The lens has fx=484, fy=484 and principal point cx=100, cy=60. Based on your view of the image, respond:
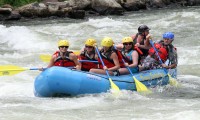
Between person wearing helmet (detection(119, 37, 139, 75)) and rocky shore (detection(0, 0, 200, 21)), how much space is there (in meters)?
11.7

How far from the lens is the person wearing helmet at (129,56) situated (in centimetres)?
841

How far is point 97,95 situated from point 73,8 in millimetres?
13460

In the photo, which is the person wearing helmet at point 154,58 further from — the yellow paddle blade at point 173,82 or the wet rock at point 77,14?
the wet rock at point 77,14

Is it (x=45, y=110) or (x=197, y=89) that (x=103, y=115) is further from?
(x=197, y=89)

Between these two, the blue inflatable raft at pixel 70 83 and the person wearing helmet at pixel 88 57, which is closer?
the blue inflatable raft at pixel 70 83

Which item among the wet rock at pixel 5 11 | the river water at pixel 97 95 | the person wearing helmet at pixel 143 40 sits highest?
the wet rock at pixel 5 11

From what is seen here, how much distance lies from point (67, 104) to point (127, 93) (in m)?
1.17

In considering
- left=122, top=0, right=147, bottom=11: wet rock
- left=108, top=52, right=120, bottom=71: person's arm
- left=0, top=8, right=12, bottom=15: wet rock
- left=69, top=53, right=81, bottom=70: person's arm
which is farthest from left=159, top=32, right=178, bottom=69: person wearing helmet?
left=122, top=0, right=147, bottom=11: wet rock

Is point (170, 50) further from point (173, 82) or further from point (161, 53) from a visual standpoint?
point (173, 82)

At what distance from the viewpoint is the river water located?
6.75m

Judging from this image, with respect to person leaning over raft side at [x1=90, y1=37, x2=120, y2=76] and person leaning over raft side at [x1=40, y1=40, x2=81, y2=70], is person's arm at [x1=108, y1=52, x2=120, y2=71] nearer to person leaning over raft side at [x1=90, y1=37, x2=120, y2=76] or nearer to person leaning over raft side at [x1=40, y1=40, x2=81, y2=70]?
person leaning over raft side at [x1=90, y1=37, x2=120, y2=76]

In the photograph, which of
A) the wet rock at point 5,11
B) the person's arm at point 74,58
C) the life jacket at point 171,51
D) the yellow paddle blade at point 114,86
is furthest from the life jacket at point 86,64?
the wet rock at point 5,11

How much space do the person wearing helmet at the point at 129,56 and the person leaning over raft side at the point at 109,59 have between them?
0.19m

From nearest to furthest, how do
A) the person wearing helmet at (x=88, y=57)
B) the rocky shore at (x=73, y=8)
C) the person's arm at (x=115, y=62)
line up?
the person's arm at (x=115, y=62), the person wearing helmet at (x=88, y=57), the rocky shore at (x=73, y=8)
